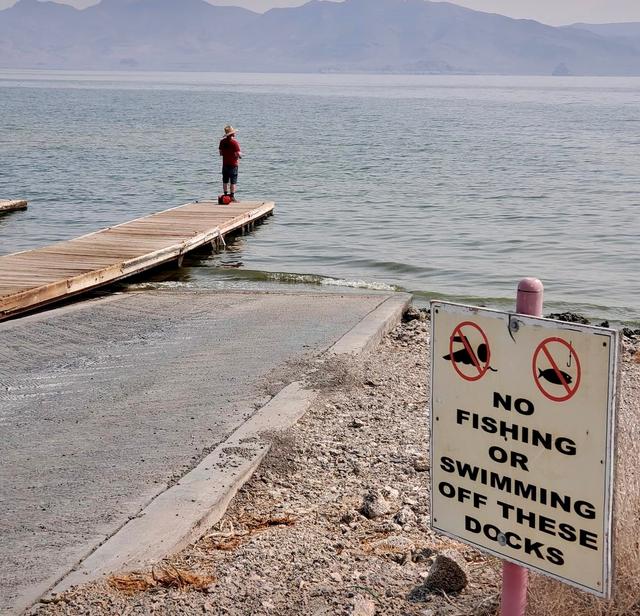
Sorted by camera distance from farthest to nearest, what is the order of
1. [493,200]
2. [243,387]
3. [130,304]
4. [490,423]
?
[493,200], [130,304], [243,387], [490,423]

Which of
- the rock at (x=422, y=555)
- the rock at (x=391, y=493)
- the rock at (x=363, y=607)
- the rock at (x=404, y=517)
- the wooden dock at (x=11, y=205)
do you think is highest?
the wooden dock at (x=11, y=205)

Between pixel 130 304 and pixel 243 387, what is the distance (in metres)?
4.26

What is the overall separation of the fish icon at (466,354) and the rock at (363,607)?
4.32 feet

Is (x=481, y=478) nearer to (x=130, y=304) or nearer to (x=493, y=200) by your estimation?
(x=130, y=304)

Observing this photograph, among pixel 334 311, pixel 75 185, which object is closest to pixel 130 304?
pixel 334 311

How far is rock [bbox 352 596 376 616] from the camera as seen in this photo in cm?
399

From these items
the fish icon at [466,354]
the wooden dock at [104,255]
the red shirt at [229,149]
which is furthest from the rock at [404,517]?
the red shirt at [229,149]

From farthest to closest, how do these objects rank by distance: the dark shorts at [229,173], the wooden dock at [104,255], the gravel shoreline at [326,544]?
the dark shorts at [229,173] → the wooden dock at [104,255] → the gravel shoreline at [326,544]

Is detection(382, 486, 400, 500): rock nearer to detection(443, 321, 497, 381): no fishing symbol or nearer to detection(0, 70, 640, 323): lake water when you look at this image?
detection(443, 321, 497, 381): no fishing symbol

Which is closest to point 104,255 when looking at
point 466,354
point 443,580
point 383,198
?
point 443,580

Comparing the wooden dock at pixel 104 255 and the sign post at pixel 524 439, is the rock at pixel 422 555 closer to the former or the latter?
the sign post at pixel 524 439

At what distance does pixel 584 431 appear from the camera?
294 cm

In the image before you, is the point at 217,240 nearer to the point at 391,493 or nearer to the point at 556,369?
the point at 391,493

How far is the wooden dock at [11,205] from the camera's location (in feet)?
84.3
